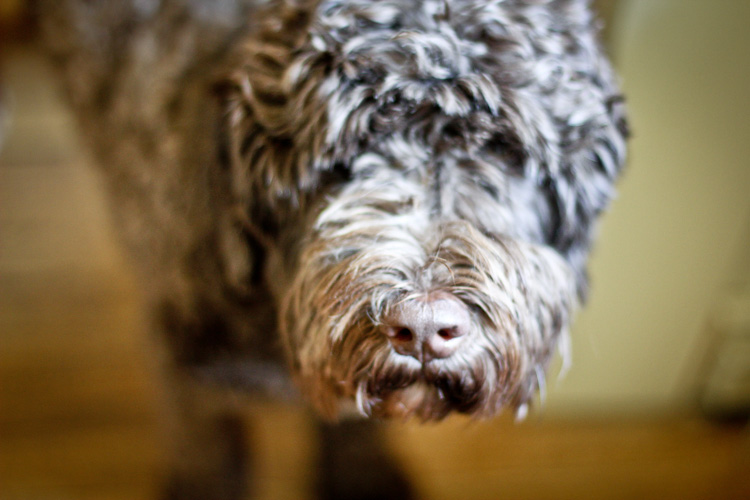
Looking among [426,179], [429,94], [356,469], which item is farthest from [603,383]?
[429,94]

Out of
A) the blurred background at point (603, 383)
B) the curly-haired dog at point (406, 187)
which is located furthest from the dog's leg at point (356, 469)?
the curly-haired dog at point (406, 187)

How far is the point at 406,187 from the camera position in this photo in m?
0.95

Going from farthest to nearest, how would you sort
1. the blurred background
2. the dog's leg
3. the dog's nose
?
the dog's leg
the blurred background
the dog's nose

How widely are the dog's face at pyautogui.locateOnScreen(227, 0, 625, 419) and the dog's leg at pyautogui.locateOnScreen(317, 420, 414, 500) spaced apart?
706 mm

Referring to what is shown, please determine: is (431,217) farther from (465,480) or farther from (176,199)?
(465,480)

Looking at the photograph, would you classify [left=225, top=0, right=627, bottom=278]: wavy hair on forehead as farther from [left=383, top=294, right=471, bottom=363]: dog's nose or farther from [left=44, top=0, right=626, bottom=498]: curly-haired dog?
[left=383, top=294, right=471, bottom=363]: dog's nose

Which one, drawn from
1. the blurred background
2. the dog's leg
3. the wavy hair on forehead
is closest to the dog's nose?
the wavy hair on forehead

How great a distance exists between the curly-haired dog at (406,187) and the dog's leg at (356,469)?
26.3 inches

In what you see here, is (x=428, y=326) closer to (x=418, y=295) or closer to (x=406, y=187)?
(x=418, y=295)

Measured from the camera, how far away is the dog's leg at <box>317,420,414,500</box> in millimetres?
1692

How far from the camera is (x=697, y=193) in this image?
4.76 feet

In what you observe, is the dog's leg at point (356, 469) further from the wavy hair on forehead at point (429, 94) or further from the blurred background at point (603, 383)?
the wavy hair on forehead at point (429, 94)

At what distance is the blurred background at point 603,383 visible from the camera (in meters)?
1.42

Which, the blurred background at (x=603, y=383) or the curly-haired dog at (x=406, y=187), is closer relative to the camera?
the curly-haired dog at (x=406, y=187)
